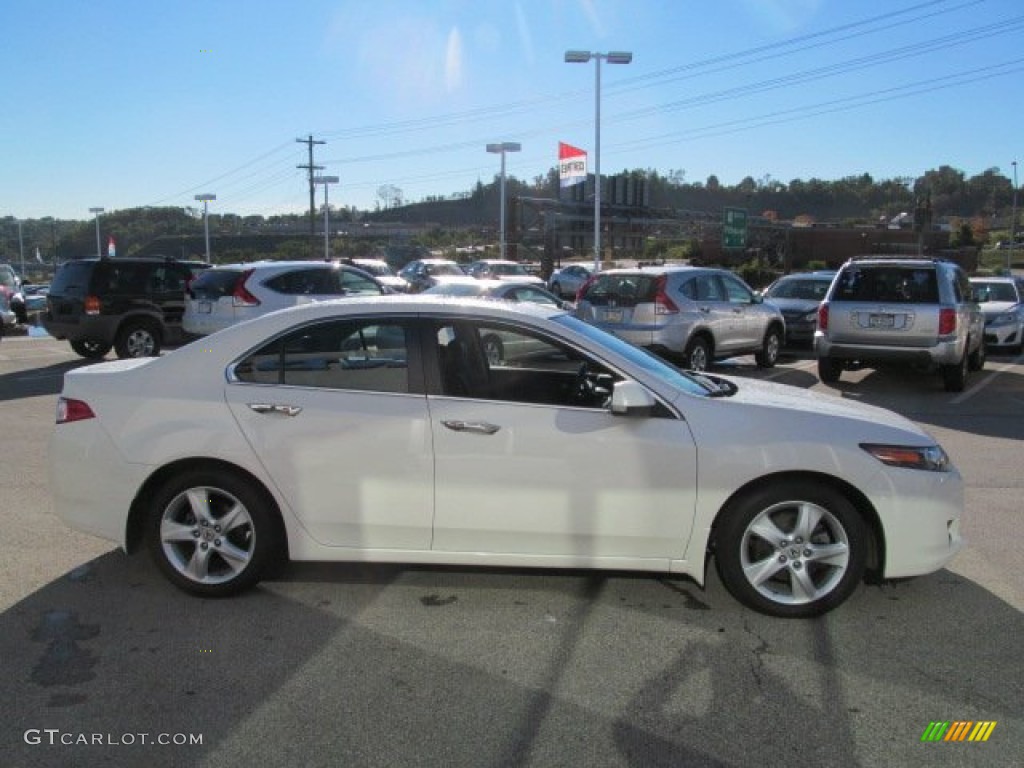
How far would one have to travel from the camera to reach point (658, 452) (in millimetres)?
3988

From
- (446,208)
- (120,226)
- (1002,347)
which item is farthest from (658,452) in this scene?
(446,208)

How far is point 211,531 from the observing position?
13.9 ft

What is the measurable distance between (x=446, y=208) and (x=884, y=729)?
148601mm

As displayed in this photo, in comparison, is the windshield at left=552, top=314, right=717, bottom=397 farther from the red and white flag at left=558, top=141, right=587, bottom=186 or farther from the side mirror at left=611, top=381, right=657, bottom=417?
the red and white flag at left=558, top=141, right=587, bottom=186

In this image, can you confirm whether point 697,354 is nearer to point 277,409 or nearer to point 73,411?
point 277,409

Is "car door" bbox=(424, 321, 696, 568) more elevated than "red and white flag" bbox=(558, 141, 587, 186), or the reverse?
"red and white flag" bbox=(558, 141, 587, 186)

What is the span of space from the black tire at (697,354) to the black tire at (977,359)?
4434mm

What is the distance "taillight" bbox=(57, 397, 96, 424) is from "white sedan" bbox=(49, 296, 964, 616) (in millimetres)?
16

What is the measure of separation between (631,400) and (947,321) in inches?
346

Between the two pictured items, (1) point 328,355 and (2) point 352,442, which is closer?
(2) point 352,442

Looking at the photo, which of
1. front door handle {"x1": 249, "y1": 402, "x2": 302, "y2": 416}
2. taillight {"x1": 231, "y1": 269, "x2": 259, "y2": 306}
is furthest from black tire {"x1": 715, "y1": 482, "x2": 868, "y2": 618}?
taillight {"x1": 231, "y1": 269, "x2": 259, "y2": 306}

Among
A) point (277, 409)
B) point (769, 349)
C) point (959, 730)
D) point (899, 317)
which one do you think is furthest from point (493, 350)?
point (769, 349)

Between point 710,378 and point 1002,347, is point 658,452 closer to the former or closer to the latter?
point 710,378

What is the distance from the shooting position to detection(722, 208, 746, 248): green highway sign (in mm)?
35062
